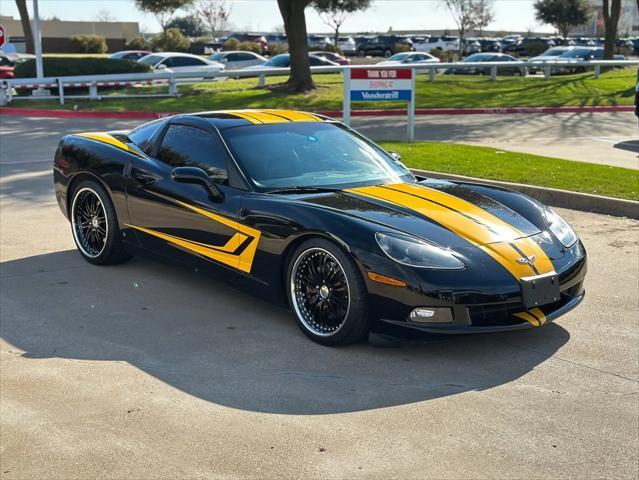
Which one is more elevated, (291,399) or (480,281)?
(480,281)

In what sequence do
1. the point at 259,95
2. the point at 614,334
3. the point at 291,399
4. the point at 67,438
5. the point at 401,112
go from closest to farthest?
the point at 67,438, the point at 291,399, the point at 614,334, the point at 401,112, the point at 259,95

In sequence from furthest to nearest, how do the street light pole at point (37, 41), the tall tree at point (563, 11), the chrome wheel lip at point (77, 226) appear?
the tall tree at point (563, 11), the street light pole at point (37, 41), the chrome wheel lip at point (77, 226)

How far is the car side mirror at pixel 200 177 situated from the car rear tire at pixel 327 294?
0.93 m

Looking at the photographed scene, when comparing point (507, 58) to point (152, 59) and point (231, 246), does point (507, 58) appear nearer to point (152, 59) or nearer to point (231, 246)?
point (152, 59)

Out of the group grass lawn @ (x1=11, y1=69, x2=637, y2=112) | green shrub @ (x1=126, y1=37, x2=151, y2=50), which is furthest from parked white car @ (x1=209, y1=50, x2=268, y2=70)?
green shrub @ (x1=126, y1=37, x2=151, y2=50)

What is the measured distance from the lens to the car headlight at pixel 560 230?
6087mm

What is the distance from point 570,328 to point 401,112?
58.9 ft

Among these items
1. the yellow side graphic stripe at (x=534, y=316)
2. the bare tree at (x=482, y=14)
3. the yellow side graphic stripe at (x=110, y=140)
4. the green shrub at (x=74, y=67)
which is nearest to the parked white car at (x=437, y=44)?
the bare tree at (x=482, y=14)

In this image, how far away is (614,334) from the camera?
19.7ft

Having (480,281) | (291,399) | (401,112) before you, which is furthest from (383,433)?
(401,112)

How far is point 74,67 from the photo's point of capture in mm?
28766

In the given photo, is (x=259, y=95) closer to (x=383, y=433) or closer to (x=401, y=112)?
(x=401, y=112)

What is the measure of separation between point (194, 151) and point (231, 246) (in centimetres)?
102

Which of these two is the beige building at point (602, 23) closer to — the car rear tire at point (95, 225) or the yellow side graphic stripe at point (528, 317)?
the car rear tire at point (95, 225)
